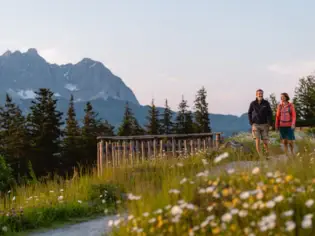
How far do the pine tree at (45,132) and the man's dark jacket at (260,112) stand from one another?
33.2 metres

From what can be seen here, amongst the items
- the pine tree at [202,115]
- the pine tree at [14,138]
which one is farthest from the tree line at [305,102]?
the pine tree at [14,138]

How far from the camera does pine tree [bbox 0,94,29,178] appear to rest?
41281mm

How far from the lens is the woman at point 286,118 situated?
11.7 meters

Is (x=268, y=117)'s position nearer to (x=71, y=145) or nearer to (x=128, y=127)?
(x=71, y=145)

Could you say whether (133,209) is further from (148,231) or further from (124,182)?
(124,182)

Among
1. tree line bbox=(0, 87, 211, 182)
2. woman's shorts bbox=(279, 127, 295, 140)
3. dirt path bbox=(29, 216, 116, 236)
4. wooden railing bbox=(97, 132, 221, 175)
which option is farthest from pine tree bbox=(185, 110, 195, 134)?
dirt path bbox=(29, 216, 116, 236)

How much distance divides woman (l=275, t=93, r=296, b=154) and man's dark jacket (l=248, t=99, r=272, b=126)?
0.96 feet

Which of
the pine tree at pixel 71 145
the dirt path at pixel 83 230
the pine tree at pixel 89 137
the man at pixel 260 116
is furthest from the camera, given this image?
the pine tree at pixel 89 137

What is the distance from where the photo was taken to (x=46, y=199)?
29.0ft

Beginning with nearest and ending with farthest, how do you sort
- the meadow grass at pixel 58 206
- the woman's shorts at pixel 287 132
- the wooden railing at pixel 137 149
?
the meadow grass at pixel 58 206 < the woman's shorts at pixel 287 132 < the wooden railing at pixel 137 149

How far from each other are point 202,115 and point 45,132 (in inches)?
1172

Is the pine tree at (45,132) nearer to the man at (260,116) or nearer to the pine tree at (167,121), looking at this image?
the pine tree at (167,121)

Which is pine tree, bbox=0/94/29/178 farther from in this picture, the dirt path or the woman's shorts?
the dirt path

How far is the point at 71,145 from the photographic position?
153 ft
